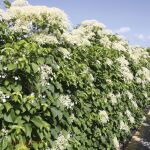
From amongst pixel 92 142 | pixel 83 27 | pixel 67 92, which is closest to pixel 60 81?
pixel 67 92

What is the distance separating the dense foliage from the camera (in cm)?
481

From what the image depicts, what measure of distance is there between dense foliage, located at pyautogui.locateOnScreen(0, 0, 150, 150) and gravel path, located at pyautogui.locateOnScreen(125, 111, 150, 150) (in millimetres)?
2627

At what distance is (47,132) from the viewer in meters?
5.34

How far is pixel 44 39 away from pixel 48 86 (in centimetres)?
73

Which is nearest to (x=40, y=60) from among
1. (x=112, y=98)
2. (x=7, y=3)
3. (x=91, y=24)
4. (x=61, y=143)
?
(x=7, y=3)

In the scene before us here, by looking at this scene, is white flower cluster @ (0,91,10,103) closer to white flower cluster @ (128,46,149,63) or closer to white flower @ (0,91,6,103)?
white flower @ (0,91,6,103)

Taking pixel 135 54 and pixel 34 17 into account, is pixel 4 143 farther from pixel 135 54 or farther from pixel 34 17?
pixel 135 54

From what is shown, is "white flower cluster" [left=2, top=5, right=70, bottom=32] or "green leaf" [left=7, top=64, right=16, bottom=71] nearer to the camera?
"green leaf" [left=7, top=64, right=16, bottom=71]

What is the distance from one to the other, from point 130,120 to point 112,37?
8.08 feet

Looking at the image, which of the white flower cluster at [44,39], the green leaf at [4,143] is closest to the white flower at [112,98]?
the white flower cluster at [44,39]

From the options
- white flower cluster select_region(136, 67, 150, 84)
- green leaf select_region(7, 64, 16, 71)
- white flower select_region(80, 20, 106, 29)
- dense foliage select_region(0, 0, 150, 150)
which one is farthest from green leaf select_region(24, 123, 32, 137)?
white flower cluster select_region(136, 67, 150, 84)

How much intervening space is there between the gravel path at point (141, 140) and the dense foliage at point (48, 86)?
263cm

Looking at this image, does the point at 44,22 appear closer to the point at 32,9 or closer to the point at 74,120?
the point at 32,9

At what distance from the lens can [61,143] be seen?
5.77 meters
